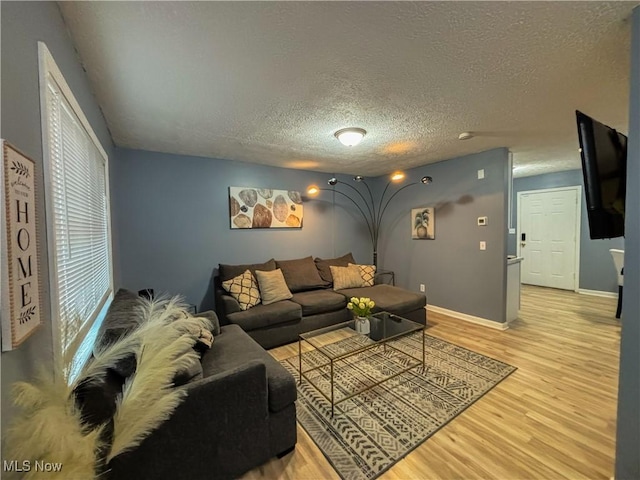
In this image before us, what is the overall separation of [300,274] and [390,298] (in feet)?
4.33

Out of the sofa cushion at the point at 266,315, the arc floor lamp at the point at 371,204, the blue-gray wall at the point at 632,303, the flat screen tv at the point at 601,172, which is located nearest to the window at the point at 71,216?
the sofa cushion at the point at 266,315

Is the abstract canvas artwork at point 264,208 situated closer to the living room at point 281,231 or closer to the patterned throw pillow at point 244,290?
the living room at point 281,231

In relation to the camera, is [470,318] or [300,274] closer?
[470,318]

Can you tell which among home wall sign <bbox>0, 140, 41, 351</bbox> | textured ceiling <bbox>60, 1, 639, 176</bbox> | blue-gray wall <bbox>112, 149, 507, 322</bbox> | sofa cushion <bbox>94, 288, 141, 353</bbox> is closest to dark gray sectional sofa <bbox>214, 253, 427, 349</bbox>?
blue-gray wall <bbox>112, 149, 507, 322</bbox>

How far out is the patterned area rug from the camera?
1620 mm

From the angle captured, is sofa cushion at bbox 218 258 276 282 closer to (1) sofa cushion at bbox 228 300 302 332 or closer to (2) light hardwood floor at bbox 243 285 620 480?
(1) sofa cushion at bbox 228 300 302 332

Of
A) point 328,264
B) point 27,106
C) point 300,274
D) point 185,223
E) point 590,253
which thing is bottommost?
point 300,274

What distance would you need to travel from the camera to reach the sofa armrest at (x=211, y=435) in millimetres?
1179

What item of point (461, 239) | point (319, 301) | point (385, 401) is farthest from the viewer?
point (461, 239)

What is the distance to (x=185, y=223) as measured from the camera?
3.54 metres

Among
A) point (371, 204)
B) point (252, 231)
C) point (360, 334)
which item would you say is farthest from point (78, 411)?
point (371, 204)

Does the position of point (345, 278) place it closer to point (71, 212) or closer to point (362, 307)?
point (362, 307)

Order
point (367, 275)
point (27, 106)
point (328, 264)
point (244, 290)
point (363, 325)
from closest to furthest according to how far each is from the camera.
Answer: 1. point (27, 106)
2. point (363, 325)
3. point (244, 290)
4. point (367, 275)
5. point (328, 264)

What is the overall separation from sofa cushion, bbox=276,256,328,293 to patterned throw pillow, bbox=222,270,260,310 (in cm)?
61
